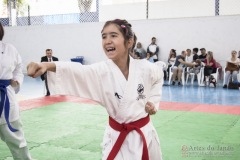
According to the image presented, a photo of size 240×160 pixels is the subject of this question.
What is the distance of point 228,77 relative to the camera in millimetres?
11094

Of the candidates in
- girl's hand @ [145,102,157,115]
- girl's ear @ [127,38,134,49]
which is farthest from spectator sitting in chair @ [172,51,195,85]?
girl's hand @ [145,102,157,115]

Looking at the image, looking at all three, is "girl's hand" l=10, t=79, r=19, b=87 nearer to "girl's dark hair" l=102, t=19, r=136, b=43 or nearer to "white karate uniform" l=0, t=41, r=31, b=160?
"white karate uniform" l=0, t=41, r=31, b=160

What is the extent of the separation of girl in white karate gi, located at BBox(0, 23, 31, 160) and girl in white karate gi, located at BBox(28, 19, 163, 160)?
1.38 meters

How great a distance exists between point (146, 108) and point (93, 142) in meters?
2.65

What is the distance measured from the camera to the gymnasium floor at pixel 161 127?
4.14 meters

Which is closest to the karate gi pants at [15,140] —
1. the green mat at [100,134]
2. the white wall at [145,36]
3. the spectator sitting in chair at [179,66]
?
the green mat at [100,134]

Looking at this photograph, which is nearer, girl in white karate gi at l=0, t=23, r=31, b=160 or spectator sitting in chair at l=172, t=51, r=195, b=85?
girl in white karate gi at l=0, t=23, r=31, b=160

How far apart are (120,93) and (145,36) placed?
12376mm

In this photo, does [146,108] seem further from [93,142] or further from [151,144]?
[93,142]

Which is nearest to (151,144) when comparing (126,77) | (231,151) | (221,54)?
(126,77)

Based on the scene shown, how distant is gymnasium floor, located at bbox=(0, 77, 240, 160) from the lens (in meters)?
4.14

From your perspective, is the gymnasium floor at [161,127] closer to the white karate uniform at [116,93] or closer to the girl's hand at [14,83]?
the girl's hand at [14,83]

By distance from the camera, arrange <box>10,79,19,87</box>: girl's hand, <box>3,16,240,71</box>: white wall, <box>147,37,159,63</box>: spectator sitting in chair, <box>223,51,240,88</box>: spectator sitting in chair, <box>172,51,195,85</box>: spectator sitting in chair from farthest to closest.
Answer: <box>147,37,159,63</box>: spectator sitting in chair, <box>3,16,240,71</box>: white wall, <box>172,51,195,85</box>: spectator sitting in chair, <box>223,51,240,88</box>: spectator sitting in chair, <box>10,79,19,87</box>: girl's hand

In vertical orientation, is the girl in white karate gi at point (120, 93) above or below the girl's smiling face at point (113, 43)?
below
